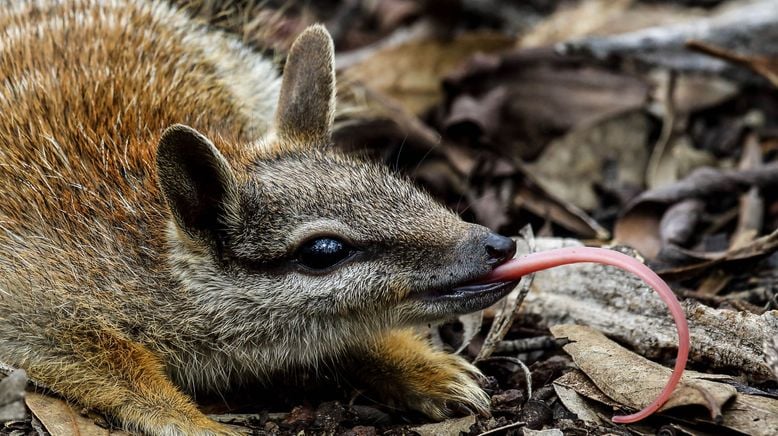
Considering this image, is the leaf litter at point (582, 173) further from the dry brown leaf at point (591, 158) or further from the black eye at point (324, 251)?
the black eye at point (324, 251)

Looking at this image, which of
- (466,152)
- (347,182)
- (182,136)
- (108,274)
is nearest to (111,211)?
(108,274)

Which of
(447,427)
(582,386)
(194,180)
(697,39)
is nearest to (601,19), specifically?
(697,39)

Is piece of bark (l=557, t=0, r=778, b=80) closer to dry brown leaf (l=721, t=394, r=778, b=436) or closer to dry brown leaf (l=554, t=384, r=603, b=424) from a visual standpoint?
dry brown leaf (l=554, t=384, r=603, b=424)

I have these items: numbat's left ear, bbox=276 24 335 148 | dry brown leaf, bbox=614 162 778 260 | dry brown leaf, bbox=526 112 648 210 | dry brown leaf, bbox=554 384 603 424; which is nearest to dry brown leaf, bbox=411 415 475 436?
dry brown leaf, bbox=554 384 603 424

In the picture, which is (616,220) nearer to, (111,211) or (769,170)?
(769,170)

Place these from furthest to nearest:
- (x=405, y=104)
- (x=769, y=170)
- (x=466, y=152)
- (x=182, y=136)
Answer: (x=405, y=104) → (x=466, y=152) → (x=769, y=170) → (x=182, y=136)

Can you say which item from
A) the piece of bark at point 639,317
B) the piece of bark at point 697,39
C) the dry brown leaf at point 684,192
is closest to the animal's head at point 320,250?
the piece of bark at point 639,317
